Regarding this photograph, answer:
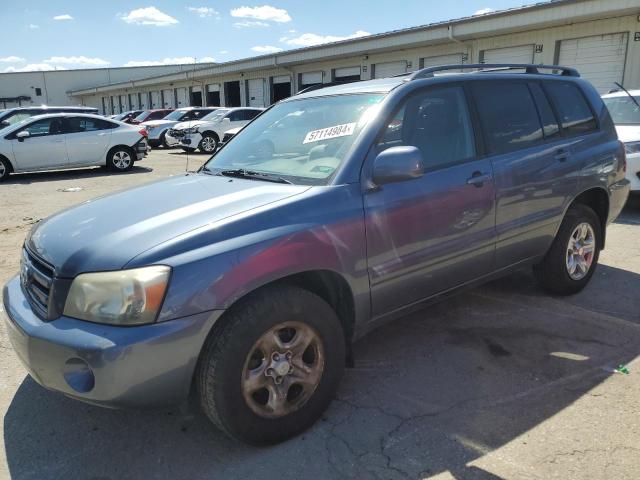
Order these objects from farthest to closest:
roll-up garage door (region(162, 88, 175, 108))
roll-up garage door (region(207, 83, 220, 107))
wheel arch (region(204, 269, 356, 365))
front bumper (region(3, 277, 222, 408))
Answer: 1. roll-up garage door (region(162, 88, 175, 108))
2. roll-up garage door (region(207, 83, 220, 107))
3. wheel arch (region(204, 269, 356, 365))
4. front bumper (region(3, 277, 222, 408))

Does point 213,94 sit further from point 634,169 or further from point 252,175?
point 252,175

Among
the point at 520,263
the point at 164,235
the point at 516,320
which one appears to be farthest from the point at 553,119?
the point at 164,235

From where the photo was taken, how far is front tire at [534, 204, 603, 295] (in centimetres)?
424

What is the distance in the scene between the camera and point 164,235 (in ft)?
7.75

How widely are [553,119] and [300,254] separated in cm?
267

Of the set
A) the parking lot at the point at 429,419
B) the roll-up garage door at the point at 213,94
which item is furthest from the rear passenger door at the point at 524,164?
the roll-up garage door at the point at 213,94

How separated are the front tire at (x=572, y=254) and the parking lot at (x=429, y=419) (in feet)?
1.09

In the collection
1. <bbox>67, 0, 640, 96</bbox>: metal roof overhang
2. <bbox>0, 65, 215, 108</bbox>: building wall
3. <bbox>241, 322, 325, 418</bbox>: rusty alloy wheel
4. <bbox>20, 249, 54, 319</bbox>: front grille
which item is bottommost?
<bbox>241, 322, 325, 418</bbox>: rusty alloy wheel

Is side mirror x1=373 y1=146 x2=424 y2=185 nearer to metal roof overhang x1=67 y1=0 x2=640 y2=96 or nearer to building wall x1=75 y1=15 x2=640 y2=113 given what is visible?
metal roof overhang x1=67 y1=0 x2=640 y2=96

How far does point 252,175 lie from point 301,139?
0.41 metres

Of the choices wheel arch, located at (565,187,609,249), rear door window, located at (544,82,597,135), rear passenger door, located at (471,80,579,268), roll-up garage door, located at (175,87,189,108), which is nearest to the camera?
rear passenger door, located at (471,80,579,268)

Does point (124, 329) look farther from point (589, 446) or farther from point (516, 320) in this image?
point (516, 320)

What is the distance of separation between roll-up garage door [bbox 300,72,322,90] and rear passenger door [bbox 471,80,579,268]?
21.8m

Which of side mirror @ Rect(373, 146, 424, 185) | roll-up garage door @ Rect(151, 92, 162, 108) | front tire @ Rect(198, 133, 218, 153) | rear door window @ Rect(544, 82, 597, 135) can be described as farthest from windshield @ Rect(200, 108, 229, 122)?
roll-up garage door @ Rect(151, 92, 162, 108)
